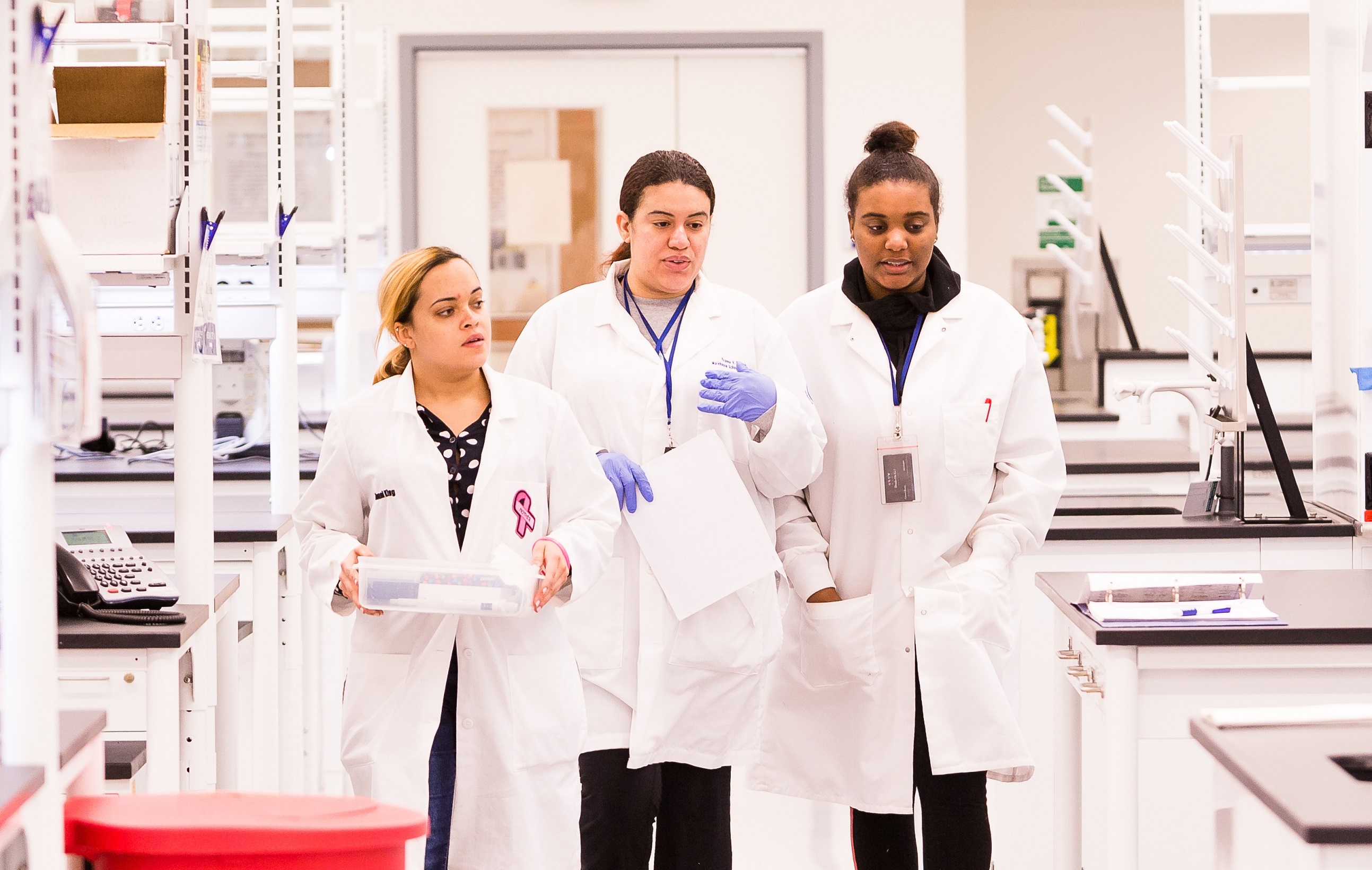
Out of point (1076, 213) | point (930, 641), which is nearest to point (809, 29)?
point (1076, 213)

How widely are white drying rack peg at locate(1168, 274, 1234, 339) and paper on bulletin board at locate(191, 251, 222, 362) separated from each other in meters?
1.81

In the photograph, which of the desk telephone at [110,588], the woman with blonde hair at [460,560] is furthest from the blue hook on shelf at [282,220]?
the woman with blonde hair at [460,560]

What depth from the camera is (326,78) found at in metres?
5.64

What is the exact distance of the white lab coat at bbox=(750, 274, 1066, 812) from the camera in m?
2.12

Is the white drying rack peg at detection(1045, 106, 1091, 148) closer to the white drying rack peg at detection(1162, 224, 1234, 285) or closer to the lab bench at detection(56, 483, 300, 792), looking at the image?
the white drying rack peg at detection(1162, 224, 1234, 285)

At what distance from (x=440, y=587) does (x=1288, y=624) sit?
3.91ft

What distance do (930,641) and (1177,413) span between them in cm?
326

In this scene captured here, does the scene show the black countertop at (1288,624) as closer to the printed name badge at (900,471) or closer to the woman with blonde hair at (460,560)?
the printed name badge at (900,471)

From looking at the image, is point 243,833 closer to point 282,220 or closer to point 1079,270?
point 282,220

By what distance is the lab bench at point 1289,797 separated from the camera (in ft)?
3.92

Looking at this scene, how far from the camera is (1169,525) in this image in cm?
296

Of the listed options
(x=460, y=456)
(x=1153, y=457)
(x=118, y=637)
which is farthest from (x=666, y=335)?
(x=1153, y=457)

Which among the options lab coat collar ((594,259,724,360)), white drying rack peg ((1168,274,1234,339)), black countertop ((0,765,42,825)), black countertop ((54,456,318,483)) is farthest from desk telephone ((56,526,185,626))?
white drying rack peg ((1168,274,1234,339))

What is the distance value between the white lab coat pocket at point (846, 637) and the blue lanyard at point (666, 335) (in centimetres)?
36
